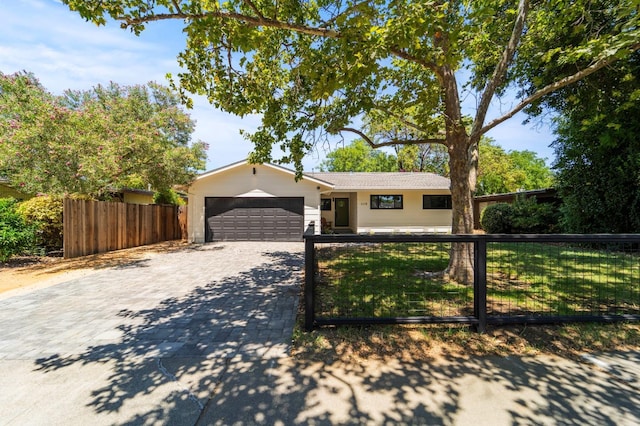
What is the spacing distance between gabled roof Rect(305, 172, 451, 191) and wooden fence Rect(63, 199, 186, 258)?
791cm

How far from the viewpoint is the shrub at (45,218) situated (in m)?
8.67

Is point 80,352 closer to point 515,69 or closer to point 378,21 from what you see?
point 378,21

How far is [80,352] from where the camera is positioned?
328 cm

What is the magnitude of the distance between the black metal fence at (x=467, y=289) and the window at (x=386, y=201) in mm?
9589

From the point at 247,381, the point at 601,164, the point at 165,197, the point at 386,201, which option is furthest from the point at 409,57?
the point at 165,197

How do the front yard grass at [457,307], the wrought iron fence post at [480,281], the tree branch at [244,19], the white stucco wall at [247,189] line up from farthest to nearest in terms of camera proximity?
1. the white stucco wall at [247,189]
2. the tree branch at [244,19]
3. the wrought iron fence post at [480,281]
4. the front yard grass at [457,307]

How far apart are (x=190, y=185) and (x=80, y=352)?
11430mm

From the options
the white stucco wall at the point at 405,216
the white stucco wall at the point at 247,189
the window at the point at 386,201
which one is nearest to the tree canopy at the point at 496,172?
the white stucco wall at the point at 405,216

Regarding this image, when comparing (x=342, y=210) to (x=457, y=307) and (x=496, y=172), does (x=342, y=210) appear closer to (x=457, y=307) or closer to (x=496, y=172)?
(x=457, y=307)

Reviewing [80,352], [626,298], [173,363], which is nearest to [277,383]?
[173,363]

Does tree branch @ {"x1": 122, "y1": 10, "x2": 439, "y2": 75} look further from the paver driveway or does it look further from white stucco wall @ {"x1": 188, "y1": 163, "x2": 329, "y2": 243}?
white stucco wall @ {"x1": 188, "y1": 163, "x2": 329, "y2": 243}

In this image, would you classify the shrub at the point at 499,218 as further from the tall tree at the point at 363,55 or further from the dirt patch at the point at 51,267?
the dirt patch at the point at 51,267

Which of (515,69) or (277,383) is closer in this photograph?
(277,383)

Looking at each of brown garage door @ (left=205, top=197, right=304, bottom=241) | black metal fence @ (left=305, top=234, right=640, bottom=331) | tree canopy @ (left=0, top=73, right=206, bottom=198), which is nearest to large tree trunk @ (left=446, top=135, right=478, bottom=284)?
black metal fence @ (left=305, top=234, right=640, bottom=331)
